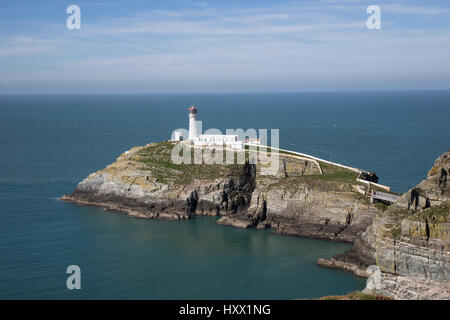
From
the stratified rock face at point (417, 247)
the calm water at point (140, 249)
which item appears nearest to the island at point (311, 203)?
the stratified rock face at point (417, 247)

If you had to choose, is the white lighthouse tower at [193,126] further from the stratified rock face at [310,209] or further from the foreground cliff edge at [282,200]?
the stratified rock face at [310,209]

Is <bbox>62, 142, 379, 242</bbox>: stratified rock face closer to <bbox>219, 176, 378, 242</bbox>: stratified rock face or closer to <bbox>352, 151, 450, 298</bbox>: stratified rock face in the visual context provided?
<bbox>219, 176, 378, 242</bbox>: stratified rock face

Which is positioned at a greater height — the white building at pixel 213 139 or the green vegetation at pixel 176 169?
the white building at pixel 213 139

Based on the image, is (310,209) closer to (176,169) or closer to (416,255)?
(176,169)

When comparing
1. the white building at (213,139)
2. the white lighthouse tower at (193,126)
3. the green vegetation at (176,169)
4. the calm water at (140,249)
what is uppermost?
the white lighthouse tower at (193,126)

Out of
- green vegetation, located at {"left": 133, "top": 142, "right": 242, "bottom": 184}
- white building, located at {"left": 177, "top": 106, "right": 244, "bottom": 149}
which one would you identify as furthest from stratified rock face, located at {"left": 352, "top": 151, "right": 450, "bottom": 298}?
white building, located at {"left": 177, "top": 106, "right": 244, "bottom": 149}

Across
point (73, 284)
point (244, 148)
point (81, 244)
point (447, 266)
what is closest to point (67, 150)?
point (244, 148)

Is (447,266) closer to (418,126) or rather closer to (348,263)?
(348,263)
